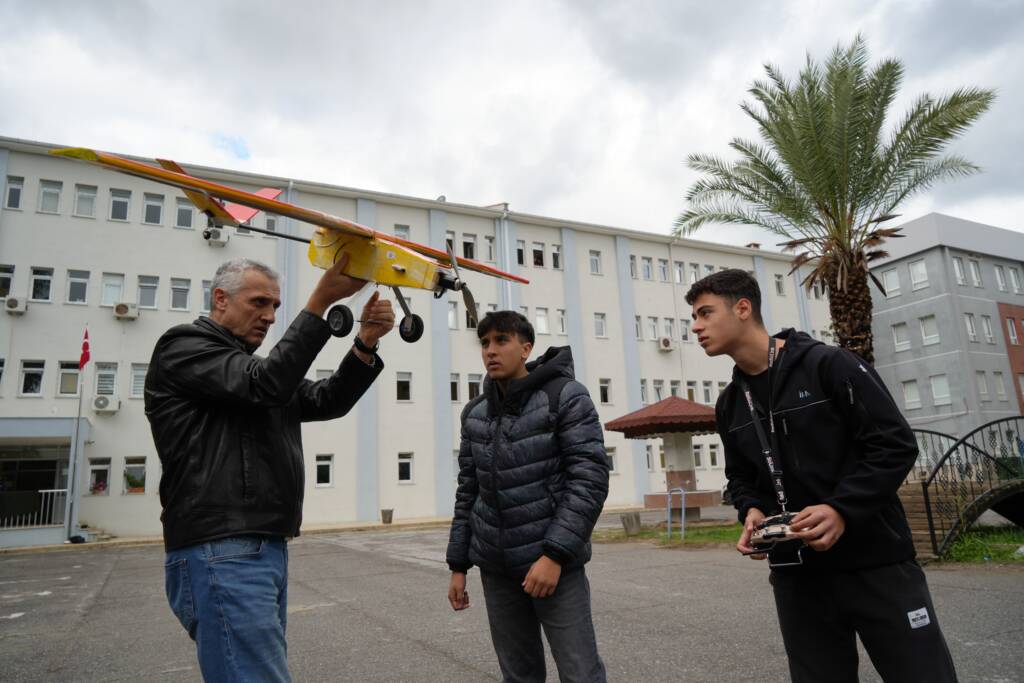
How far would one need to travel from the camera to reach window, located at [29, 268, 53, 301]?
2552 cm

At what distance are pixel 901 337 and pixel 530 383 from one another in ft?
145

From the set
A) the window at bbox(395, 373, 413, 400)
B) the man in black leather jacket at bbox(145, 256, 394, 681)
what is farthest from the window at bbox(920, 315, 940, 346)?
the man in black leather jacket at bbox(145, 256, 394, 681)

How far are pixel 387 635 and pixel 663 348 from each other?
108 ft

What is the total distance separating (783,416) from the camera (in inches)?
101

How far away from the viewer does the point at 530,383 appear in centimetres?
311

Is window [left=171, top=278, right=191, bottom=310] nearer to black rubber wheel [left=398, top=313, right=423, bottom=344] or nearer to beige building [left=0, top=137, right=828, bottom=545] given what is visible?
beige building [left=0, top=137, right=828, bottom=545]

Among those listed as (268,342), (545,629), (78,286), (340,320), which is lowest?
(545,629)

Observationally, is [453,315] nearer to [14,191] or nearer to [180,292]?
[180,292]

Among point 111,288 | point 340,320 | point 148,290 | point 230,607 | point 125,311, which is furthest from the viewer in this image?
point 148,290

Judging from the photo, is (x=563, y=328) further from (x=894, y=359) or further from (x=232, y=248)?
(x=894, y=359)

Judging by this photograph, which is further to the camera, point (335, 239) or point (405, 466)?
point (405, 466)

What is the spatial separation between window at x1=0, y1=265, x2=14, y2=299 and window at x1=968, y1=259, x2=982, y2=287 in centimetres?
4780

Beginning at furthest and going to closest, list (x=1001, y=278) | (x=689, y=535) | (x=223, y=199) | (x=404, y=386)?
(x=1001, y=278) < (x=404, y=386) < (x=689, y=535) < (x=223, y=199)

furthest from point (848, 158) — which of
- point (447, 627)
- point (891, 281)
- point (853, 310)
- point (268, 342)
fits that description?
point (891, 281)
